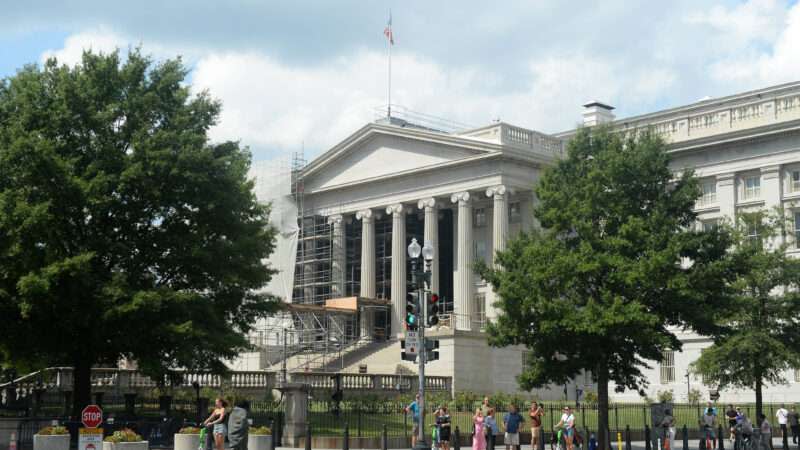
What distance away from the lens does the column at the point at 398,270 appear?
261 ft

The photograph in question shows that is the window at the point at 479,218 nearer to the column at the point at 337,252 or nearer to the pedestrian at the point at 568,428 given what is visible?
the column at the point at 337,252

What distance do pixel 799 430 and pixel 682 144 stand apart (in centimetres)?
3043

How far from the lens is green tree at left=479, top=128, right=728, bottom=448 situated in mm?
38375

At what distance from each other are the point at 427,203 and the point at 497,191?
6499mm

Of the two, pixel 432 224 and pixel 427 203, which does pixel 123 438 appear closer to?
pixel 432 224

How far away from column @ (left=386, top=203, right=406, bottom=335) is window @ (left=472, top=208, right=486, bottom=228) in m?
5.41

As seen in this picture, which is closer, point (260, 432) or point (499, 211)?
point (260, 432)

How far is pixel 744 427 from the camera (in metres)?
38.1

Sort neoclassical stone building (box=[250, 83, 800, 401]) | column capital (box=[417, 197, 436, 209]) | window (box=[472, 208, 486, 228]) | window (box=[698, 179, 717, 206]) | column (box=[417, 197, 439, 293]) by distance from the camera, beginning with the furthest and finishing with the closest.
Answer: window (box=[472, 208, 486, 228]) → column capital (box=[417, 197, 436, 209]) → column (box=[417, 197, 439, 293]) → window (box=[698, 179, 717, 206]) → neoclassical stone building (box=[250, 83, 800, 401])

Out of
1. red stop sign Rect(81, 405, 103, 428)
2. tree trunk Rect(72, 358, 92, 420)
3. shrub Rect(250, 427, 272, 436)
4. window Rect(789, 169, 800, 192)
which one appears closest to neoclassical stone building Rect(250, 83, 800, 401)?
window Rect(789, 169, 800, 192)

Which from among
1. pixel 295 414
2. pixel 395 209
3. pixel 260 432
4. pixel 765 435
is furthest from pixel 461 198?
pixel 260 432

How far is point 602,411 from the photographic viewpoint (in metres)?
38.9

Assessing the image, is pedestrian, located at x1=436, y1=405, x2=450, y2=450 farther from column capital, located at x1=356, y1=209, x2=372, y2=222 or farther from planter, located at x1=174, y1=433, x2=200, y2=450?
column capital, located at x1=356, y1=209, x2=372, y2=222

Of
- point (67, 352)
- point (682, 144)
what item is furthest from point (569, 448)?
point (682, 144)
